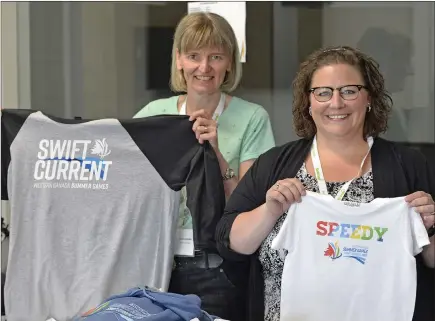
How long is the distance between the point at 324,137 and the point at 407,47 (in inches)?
48.0

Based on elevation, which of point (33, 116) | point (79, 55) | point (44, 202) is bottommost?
point (44, 202)

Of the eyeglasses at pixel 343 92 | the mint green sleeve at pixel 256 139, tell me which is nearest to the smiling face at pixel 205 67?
the mint green sleeve at pixel 256 139

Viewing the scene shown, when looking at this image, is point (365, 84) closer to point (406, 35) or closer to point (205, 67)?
point (205, 67)

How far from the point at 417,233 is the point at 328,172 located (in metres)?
0.27

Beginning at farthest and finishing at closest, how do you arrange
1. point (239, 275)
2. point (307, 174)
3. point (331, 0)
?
point (331, 0) < point (239, 275) < point (307, 174)

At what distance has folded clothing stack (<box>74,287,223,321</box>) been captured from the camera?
4.23 ft

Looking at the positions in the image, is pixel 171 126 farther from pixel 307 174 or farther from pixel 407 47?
pixel 407 47

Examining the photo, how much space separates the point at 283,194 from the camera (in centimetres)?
157

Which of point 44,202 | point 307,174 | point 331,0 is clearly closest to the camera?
point 307,174

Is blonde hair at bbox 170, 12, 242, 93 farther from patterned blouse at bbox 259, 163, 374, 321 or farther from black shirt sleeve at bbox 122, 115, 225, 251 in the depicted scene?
patterned blouse at bbox 259, 163, 374, 321

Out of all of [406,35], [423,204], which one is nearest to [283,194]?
[423,204]

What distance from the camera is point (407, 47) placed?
2688mm

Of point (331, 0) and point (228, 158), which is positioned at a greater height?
point (331, 0)

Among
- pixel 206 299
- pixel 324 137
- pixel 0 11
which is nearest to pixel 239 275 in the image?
pixel 206 299
